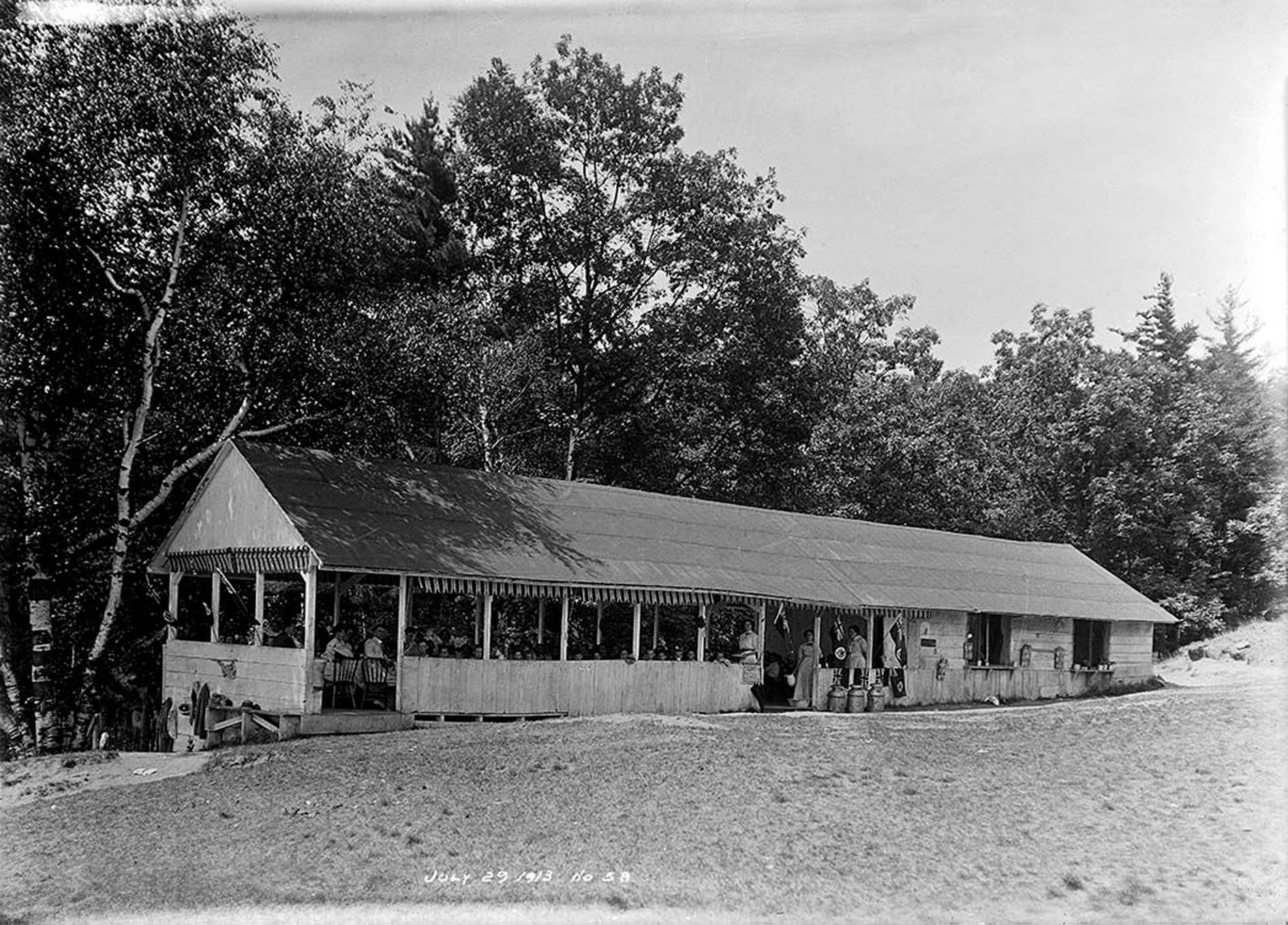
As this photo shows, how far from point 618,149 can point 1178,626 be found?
1114 inches

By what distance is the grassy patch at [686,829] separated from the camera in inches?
414

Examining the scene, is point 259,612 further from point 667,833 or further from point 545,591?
point 667,833

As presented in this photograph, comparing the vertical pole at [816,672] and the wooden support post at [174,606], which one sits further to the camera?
the vertical pole at [816,672]

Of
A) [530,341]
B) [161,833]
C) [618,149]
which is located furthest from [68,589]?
[618,149]

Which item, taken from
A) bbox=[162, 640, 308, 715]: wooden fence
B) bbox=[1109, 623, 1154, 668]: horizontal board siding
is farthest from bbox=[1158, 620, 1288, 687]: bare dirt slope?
bbox=[162, 640, 308, 715]: wooden fence

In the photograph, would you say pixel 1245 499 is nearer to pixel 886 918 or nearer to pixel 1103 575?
pixel 1103 575

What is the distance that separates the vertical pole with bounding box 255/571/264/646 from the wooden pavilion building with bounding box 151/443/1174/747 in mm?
54

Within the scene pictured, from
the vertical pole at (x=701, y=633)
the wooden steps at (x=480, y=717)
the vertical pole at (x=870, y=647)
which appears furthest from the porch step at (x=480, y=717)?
the vertical pole at (x=870, y=647)

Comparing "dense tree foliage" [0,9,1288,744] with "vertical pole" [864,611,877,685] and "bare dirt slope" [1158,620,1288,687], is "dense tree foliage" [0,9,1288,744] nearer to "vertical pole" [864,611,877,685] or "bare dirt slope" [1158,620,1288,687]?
"bare dirt slope" [1158,620,1288,687]

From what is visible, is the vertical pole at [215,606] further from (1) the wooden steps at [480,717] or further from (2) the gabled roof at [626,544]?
(1) the wooden steps at [480,717]

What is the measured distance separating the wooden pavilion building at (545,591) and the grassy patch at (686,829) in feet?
7.36

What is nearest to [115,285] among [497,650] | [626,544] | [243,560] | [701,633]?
[243,560]

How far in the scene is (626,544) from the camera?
23.1 meters

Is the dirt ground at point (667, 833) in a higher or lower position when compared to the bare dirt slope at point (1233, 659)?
higher
